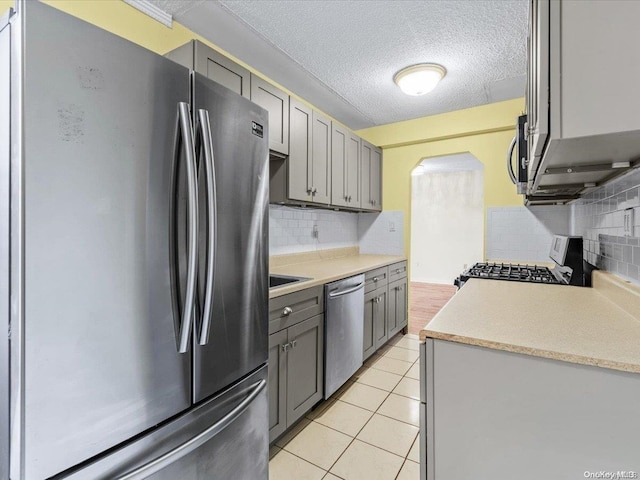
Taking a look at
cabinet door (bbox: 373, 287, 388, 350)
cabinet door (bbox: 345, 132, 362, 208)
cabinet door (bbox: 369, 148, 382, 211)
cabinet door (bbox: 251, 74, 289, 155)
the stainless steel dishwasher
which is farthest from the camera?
cabinet door (bbox: 369, 148, 382, 211)

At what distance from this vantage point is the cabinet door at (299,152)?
2.40m

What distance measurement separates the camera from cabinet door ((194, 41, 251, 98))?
1.69 m

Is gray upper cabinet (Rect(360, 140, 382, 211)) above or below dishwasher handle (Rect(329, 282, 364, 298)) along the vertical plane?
above

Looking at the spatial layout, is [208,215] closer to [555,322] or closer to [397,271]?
[555,322]

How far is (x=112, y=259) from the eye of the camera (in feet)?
2.73

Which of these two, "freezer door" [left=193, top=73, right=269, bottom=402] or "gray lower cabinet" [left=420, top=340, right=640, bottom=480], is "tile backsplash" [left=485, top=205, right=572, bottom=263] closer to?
"gray lower cabinet" [left=420, top=340, right=640, bottom=480]

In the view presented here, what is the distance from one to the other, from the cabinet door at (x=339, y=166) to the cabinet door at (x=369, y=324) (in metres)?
0.95

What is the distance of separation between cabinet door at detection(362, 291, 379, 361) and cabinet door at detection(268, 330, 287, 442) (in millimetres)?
1099

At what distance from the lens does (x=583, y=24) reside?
803 mm

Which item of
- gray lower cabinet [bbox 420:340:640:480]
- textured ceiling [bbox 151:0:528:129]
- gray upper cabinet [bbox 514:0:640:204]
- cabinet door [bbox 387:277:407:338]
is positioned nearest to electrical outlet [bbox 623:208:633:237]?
gray upper cabinet [bbox 514:0:640:204]

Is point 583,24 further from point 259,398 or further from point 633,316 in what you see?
point 259,398

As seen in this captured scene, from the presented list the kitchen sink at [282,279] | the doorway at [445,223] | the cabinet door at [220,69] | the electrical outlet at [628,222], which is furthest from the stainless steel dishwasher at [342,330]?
the doorway at [445,223]

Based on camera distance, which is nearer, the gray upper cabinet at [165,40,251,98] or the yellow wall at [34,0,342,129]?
the yellow wall at [34,0,342,129]

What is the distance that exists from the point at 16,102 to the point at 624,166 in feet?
6.10
